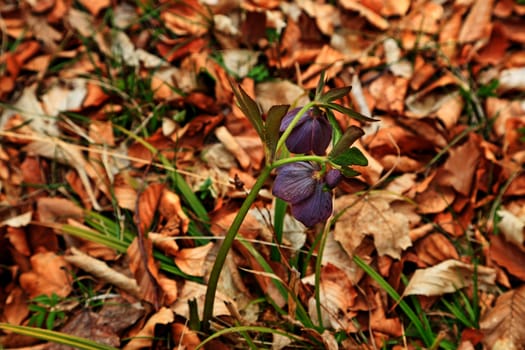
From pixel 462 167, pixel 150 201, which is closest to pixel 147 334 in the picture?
pixel 150 201

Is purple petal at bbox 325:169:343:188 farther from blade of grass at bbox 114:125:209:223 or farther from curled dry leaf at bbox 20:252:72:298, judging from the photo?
curled dry leaf at bbox 20:252:72:298

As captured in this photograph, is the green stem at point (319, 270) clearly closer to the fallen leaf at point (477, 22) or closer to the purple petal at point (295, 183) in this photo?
the purple petal at point (295, 183)

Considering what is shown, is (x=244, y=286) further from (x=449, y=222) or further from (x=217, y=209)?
(x=449, y=222)

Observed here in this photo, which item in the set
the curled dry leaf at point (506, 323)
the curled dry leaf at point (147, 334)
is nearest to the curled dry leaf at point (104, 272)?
the curled dry leaf at point (147, 334)

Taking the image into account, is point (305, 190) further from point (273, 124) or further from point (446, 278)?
point (446, 278)

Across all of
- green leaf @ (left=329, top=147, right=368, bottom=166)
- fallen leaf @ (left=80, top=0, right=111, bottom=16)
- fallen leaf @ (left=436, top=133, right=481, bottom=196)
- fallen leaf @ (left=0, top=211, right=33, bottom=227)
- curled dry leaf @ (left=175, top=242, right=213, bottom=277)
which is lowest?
curled dry leaf @ (left=175, top=242, right=213, bottom=277)

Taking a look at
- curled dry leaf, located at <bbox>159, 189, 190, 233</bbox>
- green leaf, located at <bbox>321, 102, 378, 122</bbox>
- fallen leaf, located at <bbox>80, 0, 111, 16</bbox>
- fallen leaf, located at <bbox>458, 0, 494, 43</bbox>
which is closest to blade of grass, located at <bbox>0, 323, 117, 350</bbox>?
curled dry leaf, located at <bbox>159, 189, 190, 233</bbox>
